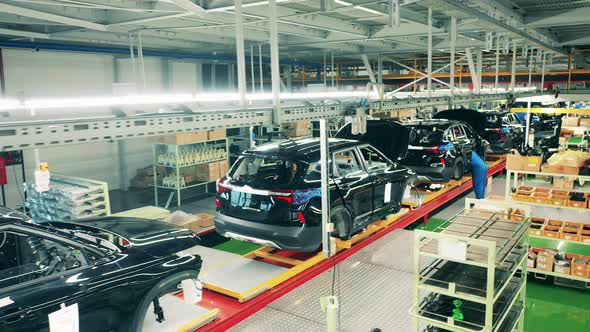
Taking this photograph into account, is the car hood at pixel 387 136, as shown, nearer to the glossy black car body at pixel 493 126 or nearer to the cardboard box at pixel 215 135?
Result: the cardboard box at pixel 215 135

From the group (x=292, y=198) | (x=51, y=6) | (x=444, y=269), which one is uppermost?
(x=51, y=6)

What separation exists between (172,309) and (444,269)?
8.49 feet

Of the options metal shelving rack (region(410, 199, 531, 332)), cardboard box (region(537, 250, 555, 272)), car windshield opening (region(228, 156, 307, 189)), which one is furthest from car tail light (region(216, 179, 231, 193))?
cardboard box (region(537, 250, 555, 272))

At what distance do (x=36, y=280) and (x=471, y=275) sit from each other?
3.46m

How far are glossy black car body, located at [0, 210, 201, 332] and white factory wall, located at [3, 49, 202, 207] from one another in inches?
256

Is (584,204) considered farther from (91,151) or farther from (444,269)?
(91,151)

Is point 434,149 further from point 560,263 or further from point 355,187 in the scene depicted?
point 355,187

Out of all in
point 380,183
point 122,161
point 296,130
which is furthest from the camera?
point 122,161

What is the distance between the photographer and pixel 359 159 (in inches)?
239

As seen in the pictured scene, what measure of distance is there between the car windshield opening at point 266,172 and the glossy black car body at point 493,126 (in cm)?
731

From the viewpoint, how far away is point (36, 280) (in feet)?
9.82

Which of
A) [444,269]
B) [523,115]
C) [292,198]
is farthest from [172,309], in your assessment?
[523,115]

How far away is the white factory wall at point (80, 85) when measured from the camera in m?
9.95

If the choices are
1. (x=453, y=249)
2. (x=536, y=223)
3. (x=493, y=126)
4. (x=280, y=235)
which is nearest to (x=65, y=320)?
(x=280, y=235)
